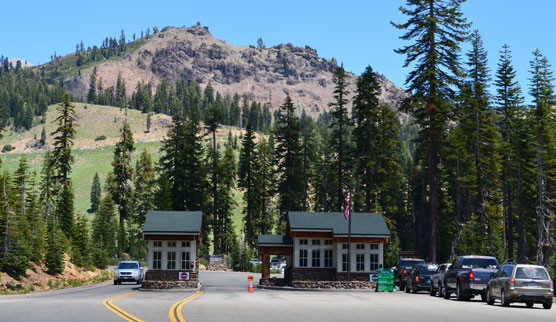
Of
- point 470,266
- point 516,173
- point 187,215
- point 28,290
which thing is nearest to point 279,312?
point 470,266

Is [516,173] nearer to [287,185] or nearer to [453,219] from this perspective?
[453,219]

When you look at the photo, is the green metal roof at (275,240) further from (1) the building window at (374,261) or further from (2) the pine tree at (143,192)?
(2) the pine tree at (143,192)

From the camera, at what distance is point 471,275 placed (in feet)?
94.1

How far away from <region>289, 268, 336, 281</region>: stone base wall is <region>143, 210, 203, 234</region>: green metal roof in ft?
29.0

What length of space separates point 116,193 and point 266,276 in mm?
52714

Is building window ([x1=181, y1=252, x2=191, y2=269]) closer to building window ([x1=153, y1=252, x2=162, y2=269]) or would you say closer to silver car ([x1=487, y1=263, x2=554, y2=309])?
building window ([x1=153, y1=252, x2=162, y2=269])

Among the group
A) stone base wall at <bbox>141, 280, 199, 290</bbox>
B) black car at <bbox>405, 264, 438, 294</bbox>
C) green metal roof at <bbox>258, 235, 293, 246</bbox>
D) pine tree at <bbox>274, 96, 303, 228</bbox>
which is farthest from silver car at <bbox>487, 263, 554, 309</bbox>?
pine tree at <bbox>274, 96, 303, 228</bbox>

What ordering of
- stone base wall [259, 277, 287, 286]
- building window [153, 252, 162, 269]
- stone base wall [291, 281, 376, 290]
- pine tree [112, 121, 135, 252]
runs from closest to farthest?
stone base wall [291, 281, 376, 290] < building window [153, 252, 162, 269] < stone base wall [259, 277, 287, 286] < pine tree [112, 121, 135, 252]

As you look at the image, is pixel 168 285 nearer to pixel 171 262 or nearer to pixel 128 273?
pixel 171 262

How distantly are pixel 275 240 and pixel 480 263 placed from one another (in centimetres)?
2389

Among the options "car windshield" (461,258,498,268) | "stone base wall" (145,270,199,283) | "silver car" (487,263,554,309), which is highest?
"car windshield" (461,258,498,268)

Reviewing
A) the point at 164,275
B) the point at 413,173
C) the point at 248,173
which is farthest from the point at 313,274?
the point at 413,173

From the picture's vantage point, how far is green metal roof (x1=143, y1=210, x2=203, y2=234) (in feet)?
149

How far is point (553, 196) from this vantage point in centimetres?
7475
